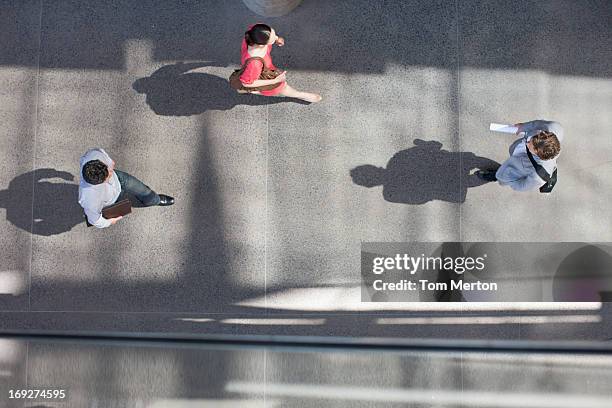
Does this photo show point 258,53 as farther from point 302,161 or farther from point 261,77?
point 302,161

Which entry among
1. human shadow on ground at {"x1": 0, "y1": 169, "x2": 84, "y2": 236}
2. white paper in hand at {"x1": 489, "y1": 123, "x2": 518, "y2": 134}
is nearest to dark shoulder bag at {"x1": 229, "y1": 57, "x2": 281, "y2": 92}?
white paper in hand at {"x1": 489, "y1": 123, "x2": 518, "y2": 134}

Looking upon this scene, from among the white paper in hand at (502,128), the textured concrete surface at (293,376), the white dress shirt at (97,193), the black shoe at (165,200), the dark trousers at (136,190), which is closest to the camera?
the white dress shirt at (97,193)

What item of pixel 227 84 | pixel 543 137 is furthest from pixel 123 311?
pixel 543 137

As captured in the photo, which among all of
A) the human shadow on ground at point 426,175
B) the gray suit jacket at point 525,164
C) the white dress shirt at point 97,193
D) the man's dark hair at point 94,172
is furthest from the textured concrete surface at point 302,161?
the man's dark hair at point 94,172

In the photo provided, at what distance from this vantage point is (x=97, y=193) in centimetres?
355

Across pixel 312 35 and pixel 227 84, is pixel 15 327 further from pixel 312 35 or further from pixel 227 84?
pixel 312 35

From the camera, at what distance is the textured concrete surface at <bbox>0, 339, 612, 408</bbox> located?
4.26 meters

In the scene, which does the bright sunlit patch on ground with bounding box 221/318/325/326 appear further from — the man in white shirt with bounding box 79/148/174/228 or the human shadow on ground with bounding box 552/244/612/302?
the human shadow on ground with bounding box 552/244/612/302

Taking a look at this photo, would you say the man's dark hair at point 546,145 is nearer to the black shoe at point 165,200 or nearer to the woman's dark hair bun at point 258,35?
the woman's dark hair bun at point 258,35

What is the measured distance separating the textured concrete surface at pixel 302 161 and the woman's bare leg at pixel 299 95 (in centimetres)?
11

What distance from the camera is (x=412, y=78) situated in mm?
4453

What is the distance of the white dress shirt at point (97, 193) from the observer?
3508 mm

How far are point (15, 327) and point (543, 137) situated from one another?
496 cm

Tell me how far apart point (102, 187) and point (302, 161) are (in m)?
1.79
